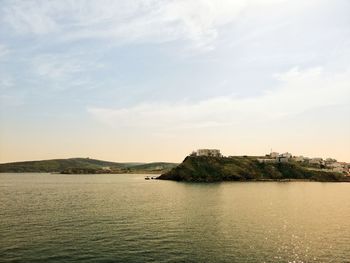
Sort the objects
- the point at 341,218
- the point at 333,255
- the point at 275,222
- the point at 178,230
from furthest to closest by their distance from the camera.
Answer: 1. the point at 341,218
2. the point at 275,222
3. the point at 178,230
4. the point at 333,255

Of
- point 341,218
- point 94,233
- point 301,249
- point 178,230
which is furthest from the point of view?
point 341,218

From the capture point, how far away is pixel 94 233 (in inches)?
2889

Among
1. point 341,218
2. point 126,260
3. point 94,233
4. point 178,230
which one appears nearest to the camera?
point 126,260

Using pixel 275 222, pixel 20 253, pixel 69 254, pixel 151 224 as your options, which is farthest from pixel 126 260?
pixel 275 222

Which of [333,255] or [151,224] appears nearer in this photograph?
[333,255]

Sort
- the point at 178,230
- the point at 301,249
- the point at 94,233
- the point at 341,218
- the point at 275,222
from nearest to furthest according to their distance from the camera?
the point at 301,249 < the point at 94,233 < the point at 178,230 < the point at 275,222 < the point at 341,218

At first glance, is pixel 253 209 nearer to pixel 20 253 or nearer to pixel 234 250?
pixel 234 250

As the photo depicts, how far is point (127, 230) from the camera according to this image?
77.1 m

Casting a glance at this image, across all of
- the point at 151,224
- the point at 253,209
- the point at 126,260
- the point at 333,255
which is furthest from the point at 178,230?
the point at 253,209

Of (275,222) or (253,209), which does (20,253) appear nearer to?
(275,222)

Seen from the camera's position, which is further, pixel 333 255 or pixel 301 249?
pixel 301 249

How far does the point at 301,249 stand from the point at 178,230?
27986mm

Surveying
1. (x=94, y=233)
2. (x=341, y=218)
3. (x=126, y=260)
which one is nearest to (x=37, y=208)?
(x=94, y=233)

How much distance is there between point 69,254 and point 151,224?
30.4 metres
